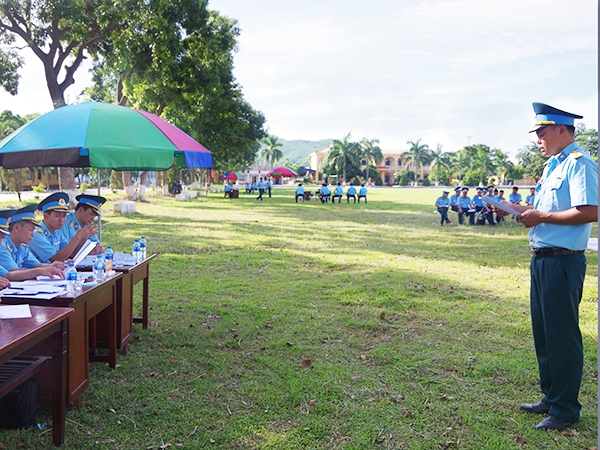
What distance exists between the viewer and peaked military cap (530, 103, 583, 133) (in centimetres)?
344

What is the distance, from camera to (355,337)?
563 centimetres

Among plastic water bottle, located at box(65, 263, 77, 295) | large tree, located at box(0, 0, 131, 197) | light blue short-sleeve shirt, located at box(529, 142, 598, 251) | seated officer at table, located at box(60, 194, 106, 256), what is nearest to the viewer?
light blue short-sleeve shirt, located at box(529, 142, 598, 251)

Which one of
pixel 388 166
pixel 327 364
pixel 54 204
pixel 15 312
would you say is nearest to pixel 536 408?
pixel 327 364

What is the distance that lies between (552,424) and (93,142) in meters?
4.82

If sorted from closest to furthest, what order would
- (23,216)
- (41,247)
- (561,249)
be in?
(561,249), (23,216), (41,247)

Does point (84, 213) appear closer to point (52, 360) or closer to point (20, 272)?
point (20, 272)

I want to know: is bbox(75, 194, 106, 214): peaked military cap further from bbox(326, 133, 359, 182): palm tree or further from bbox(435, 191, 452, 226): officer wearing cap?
bbox(326, 133, 359, 182): palm tree

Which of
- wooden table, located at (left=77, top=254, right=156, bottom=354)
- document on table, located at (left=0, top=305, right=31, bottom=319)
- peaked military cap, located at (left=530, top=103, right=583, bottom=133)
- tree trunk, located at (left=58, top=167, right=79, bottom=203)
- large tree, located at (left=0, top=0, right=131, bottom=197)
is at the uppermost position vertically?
large tree, located at (left=0, top=0, right=131, bottom=197)

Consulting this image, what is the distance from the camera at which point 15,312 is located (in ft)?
→ 10.2

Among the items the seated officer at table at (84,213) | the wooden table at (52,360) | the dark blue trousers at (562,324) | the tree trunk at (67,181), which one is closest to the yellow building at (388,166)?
the tree trunk at (67,181)

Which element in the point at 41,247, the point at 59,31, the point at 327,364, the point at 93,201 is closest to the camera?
the point at 327,364

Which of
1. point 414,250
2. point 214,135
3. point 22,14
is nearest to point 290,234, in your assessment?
point 414,250

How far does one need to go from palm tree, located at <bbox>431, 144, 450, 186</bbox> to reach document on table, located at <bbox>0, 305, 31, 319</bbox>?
96967 mm

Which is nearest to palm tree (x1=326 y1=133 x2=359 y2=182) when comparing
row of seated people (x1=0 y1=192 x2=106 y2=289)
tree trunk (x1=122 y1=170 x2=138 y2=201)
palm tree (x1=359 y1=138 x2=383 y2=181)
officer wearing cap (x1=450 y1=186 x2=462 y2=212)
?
palm tree (x1=359 y1=138 x2=383 y2=181)
